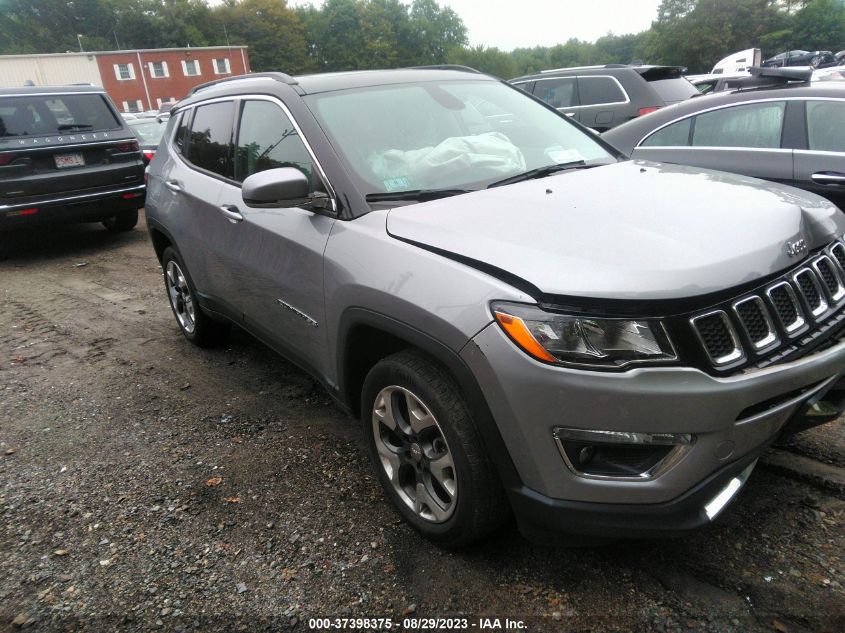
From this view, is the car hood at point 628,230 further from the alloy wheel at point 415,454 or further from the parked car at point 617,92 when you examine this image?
the parked car at point 617,92

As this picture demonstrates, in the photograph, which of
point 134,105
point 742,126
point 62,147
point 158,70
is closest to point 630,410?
point 742,126

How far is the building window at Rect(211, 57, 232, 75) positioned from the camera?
69.6 metres

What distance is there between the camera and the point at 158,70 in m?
66.2

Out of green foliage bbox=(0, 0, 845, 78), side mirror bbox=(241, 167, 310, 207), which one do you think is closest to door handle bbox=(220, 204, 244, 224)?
side mirror bbox=(241, 167, 310, 207)

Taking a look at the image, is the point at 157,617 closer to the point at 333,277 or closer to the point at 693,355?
the point at 333,277

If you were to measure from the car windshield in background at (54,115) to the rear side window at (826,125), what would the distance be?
25.1 feet

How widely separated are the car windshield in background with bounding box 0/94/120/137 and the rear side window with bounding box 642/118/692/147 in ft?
21.4

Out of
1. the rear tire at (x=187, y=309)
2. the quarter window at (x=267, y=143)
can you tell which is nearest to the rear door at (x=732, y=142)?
the quarter window at (x=267, y=143)

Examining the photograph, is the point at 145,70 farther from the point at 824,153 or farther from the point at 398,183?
the point at 398,183

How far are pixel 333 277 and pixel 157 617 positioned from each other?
4.61ft

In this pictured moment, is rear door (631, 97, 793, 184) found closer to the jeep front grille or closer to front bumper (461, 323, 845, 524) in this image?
the jeep front grille

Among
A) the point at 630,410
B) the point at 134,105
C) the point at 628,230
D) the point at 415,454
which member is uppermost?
the point at 628,230

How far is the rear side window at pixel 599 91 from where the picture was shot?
10109 millimetres

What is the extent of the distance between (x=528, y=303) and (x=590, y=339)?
0.21 m
